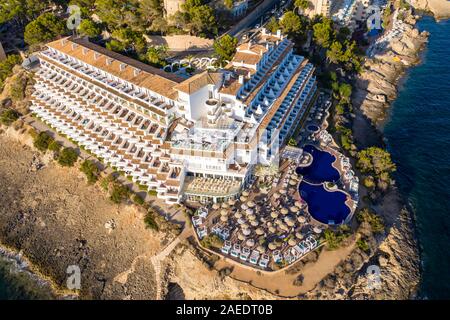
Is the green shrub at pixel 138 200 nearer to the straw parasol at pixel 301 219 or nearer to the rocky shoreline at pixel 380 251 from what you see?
the straw parasol at pixel 301 219

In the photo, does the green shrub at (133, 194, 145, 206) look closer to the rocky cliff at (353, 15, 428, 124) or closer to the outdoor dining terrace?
the outdoor dining terrace

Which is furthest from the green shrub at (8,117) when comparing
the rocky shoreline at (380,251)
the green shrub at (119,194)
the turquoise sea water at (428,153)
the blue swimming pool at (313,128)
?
the turquoise sea water at (428,153)

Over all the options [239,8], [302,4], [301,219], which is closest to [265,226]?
[301,219]

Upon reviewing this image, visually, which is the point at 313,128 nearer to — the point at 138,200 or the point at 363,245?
the point at 363,245

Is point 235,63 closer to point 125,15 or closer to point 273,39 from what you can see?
point 273,39

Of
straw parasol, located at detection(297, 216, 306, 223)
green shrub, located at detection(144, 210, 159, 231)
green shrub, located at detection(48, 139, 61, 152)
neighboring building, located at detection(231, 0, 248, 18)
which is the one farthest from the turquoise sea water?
green shrub, located at detection(48, 139, 61, 152)

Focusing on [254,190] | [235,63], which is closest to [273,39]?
[235,63]
